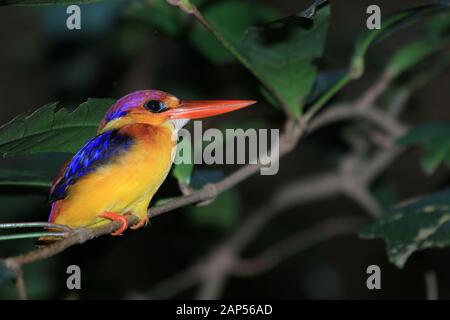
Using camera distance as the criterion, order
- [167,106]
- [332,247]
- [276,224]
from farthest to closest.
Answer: [332,247] < [276,224] < [167,106]

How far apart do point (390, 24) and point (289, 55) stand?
27 centimetres

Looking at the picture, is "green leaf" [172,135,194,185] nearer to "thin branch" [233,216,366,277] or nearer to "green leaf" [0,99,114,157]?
"green leaf" [0,99,114,157]

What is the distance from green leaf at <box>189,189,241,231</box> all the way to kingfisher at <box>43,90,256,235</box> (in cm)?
142

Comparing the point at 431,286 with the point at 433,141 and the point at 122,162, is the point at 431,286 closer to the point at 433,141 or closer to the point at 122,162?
the point at 433,141

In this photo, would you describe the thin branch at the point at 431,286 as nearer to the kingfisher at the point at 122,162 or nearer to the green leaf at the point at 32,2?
the kingfisher at the point at 122,162

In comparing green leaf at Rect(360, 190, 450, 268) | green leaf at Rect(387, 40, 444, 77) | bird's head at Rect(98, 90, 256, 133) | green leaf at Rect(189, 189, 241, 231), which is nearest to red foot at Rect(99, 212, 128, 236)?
bird's head at Rect(98, 90, 256, 133)

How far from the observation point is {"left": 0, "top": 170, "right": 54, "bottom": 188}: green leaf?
4.94 ft

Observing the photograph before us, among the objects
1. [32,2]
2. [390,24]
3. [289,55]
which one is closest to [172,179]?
[289,55]

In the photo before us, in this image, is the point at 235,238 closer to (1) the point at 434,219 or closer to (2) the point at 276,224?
(2) the point at 276,224

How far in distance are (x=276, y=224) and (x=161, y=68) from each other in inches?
37.8

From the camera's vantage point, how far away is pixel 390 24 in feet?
5.75

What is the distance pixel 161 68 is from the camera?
3.19 metres
